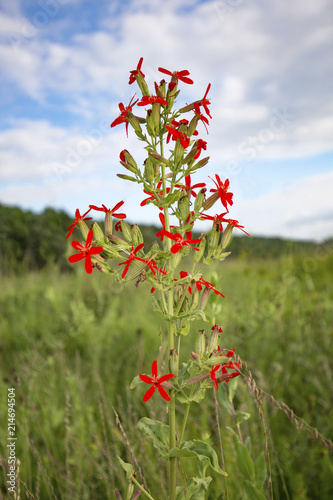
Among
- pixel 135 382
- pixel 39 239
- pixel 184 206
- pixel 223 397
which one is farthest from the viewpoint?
pixel 39 239

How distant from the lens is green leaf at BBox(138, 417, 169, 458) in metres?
1.44

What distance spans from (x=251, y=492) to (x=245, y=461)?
0.12m

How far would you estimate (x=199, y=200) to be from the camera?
1562 mm

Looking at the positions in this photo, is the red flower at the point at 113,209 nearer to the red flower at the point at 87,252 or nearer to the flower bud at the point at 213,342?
the red flower at the point at 87,252

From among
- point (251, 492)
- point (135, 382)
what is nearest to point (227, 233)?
point (135, 382)

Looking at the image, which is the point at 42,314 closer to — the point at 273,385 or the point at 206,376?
the point at 273,385

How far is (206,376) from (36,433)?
213 cm

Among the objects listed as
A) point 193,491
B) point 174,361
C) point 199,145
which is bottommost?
point 193,491

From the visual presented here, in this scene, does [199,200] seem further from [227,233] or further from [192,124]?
[192,124]

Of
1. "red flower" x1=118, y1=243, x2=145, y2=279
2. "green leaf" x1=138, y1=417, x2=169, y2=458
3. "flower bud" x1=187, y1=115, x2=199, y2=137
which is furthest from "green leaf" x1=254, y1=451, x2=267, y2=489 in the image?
"flower bud" x1=187, y1=115, x2=199, y2=137

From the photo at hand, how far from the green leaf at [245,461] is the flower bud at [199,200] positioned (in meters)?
1.07

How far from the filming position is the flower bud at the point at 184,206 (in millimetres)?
1458

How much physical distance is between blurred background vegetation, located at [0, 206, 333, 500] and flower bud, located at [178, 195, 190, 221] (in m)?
0.45

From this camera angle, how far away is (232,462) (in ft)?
7.59
